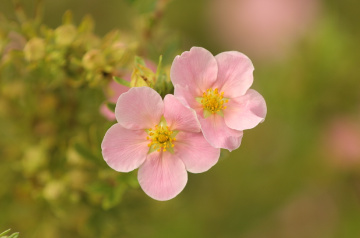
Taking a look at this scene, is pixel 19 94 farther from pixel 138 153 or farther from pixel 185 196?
pixel 185 196

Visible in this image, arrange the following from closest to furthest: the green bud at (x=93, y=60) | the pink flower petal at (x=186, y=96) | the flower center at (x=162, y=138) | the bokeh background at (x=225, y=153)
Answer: the pink flower petal at (x=186, y=96) < the flower center at (x=162, y=138) < the green bud at (x=93, y=60) < the bokeh background at (x=225, y=153)

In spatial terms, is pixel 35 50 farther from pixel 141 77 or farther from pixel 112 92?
pixel 141 77

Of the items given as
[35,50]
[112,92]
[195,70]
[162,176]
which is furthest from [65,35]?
[162,176]

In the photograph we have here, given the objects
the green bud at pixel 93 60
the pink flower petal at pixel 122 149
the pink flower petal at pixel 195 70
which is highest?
the green bud at pixel 93 60

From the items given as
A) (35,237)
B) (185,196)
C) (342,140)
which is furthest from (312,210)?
(35,237)

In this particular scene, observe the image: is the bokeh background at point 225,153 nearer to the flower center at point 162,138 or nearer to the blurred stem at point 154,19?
the blurred stem at point 154,19

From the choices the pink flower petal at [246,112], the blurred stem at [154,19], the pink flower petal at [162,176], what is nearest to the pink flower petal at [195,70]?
the pink flower petal at [246,112]

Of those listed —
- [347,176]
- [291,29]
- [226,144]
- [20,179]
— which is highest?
[291,29]

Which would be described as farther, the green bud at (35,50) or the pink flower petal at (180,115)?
the green bud at (35,50)
